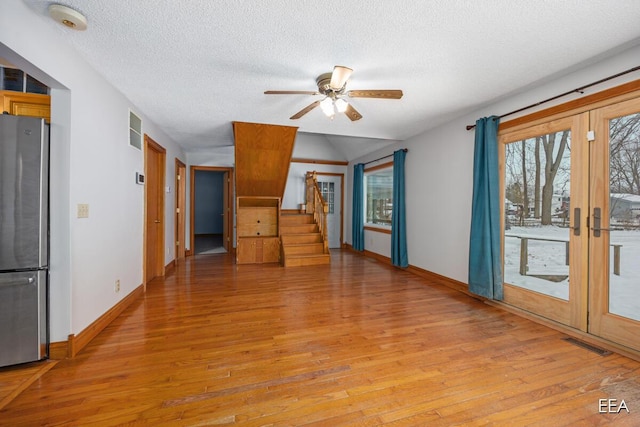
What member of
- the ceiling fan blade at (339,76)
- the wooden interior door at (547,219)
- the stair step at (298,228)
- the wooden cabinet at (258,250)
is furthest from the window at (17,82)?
the wooden interior door at (547,219)

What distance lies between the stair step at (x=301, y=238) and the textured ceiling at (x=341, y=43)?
3.15 meters

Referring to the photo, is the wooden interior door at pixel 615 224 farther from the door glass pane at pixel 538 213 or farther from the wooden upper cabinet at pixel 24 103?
the wooden upper cabinet at pixel 24 103

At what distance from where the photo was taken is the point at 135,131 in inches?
132

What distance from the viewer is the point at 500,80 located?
273cm

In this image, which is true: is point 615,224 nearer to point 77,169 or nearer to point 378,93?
point 378,93

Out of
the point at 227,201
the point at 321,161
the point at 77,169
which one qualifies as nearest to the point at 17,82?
the point at 77,169

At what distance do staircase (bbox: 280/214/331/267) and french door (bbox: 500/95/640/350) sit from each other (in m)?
3.30

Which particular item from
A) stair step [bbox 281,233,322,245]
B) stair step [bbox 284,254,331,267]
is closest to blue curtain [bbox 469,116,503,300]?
stair step [bbox 284,254,331,267]

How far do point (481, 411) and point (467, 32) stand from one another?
248cm

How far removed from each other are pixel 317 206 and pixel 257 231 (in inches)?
61.4

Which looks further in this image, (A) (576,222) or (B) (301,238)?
(B) (301,238)

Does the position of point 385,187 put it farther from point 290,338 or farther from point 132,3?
point 132,3

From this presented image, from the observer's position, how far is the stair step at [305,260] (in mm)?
5301

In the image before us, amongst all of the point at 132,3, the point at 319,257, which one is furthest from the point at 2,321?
the point at 319,257
